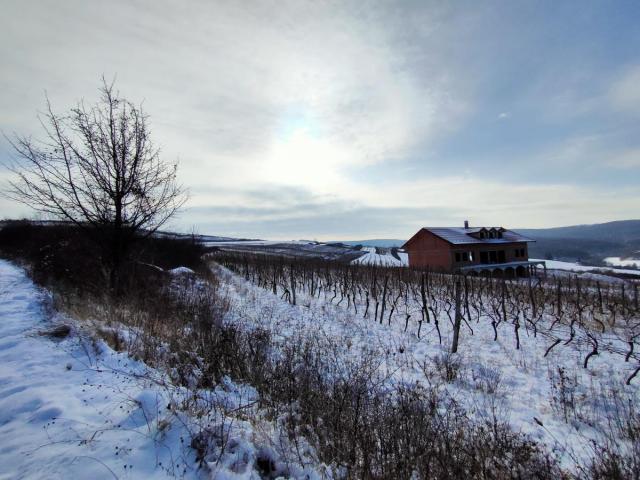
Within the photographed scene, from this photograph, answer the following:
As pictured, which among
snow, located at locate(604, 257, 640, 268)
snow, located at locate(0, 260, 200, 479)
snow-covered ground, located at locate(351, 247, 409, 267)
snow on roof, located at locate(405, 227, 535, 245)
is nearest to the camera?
snow, located at locate(0, 260, 200, 479)

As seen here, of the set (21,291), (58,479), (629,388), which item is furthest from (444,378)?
(21,291)

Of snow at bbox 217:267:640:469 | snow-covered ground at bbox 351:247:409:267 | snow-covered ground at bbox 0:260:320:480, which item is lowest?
snow at bbox 217:267:640:469

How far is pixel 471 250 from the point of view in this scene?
1510 inches

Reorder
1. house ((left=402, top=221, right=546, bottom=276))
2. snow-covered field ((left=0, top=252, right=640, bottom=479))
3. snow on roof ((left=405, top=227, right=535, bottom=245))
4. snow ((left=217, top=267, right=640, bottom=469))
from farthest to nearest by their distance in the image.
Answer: snow on roof ((left=405, top=227, right=535, bottom=245)), house ((left=402, top=221, right=546, bottom=276)), snow ((left=217, top=267, right=640, bottom=469)), snow-covered field ((left=0, top=252, right=640, bottom=479))

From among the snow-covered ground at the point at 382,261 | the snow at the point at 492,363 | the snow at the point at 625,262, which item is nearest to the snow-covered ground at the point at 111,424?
the snow at the point at 492,363

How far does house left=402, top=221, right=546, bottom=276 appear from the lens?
37.0 meters

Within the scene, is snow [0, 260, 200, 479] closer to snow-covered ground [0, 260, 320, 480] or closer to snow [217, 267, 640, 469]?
snow-covered ground [0, 260, 320, 480]

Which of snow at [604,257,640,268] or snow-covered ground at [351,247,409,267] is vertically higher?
snow-covered ground at [351,247,409,267]

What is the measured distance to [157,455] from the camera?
2896mm

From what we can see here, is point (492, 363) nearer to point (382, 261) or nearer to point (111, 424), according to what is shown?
point (111, 424)

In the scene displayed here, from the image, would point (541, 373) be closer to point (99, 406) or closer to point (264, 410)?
point (264, 410)

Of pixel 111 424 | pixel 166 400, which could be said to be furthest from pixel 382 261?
pixel 111 424

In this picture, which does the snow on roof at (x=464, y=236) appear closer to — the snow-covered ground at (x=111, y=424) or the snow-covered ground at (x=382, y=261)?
the snow-covered ground at (x=382, y=261)

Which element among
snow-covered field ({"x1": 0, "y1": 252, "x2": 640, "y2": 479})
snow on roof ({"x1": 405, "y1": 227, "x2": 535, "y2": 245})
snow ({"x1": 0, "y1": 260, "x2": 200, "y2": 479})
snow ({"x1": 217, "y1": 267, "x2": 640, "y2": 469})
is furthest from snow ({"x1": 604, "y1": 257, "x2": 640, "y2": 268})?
snow ({"x1": 0, "y1": 260, "x2": 200, "y2": 479})
